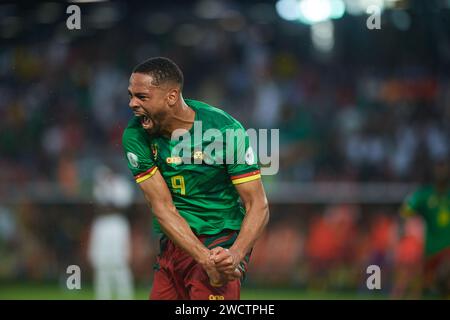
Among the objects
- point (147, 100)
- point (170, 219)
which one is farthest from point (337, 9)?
point (170, 219)

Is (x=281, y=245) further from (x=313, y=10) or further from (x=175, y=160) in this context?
(x=175, y=160)

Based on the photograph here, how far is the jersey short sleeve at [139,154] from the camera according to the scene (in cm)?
580

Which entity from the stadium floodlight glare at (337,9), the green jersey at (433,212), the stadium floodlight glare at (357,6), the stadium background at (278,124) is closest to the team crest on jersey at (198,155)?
the green jersey at (433,212)

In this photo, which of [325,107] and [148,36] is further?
[148,36]

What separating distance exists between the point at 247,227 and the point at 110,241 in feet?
25.9

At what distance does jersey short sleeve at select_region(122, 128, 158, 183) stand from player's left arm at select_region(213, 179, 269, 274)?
59 centimetres

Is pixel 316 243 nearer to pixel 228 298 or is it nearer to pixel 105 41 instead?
pixel 105 41

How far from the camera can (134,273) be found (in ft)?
47.2

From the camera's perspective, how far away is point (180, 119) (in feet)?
19.0

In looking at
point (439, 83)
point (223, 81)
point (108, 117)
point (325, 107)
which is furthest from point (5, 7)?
point (439, 83)

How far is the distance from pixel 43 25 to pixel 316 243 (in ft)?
19.6

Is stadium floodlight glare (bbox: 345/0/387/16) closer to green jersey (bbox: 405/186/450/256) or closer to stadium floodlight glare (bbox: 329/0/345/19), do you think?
stadium floodlight glare (bbox: 329/0/345/19)

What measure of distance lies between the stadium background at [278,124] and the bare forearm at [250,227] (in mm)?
7692
